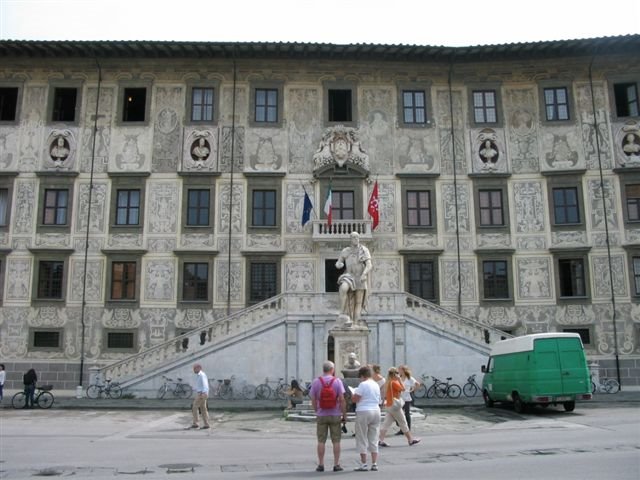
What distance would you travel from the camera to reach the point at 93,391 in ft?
85.5

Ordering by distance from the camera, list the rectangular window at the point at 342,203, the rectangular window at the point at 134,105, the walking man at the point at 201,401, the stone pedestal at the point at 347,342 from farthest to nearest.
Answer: the rectangular window at the point at 134,105 < the rectangular window at the point at 342,203 < the stone pedestal at the point at 347,342 < the walking man at the point at 201,401

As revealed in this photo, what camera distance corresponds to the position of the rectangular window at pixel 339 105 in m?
31.7

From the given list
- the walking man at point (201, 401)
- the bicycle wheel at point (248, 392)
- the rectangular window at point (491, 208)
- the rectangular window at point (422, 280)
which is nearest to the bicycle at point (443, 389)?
the rectangular window at point (422, 280)

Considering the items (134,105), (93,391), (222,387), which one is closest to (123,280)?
(93,391)

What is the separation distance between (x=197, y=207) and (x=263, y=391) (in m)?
9.57

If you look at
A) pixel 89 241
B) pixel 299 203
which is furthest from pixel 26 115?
pixel 299 203

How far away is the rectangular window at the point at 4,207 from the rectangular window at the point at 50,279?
8.93 ft

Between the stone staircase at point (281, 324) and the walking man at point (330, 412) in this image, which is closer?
the walking man at point (330, 412)

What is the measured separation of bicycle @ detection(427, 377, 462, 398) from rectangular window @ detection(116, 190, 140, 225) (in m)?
15.6

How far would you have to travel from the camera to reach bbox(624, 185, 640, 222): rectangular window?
29.9m

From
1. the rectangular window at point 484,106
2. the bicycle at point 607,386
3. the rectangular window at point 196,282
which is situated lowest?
the bicycle at point 607,386

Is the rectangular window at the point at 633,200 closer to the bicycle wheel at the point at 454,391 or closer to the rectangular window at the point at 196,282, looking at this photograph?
the bicycle wheel at the point at 454,391

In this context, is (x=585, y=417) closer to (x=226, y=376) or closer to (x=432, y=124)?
(x=226, y=376)

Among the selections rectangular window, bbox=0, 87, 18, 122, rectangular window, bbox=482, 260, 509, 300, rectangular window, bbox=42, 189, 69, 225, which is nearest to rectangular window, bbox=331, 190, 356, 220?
rectangular window, bbox=482, 260, 509, 300
